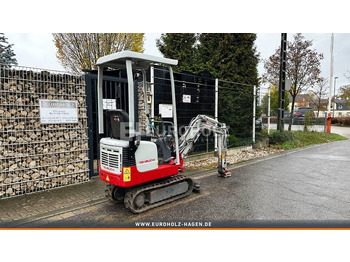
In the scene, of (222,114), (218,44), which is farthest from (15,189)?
(218,44)

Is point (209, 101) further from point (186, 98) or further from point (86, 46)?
point (86, 46)

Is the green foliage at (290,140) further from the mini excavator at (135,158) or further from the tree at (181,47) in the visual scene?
the mini excavator at (135,158)

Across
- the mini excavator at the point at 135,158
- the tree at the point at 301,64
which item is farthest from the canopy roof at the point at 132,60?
the tree at the point at 301,64

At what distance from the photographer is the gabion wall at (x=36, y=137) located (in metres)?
4.92

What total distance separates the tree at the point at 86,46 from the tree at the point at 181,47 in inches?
96.5

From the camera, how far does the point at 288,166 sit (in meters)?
8.07

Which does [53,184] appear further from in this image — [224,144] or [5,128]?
[224,144]

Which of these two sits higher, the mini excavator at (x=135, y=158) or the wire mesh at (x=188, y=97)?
the wire mesh at (x=188, y=97)

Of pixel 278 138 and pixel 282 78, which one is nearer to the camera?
pixel 278 138

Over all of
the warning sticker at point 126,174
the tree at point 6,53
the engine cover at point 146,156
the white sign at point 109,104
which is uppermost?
the tree at point 6,53

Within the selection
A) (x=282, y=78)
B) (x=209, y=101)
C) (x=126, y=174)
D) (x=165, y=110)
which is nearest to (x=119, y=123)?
(x=126, y=174)

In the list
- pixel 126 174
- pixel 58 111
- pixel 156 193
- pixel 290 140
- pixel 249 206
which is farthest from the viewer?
pixel 290 140

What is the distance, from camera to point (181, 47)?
47.9 feet

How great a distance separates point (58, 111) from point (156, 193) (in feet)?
10.0
